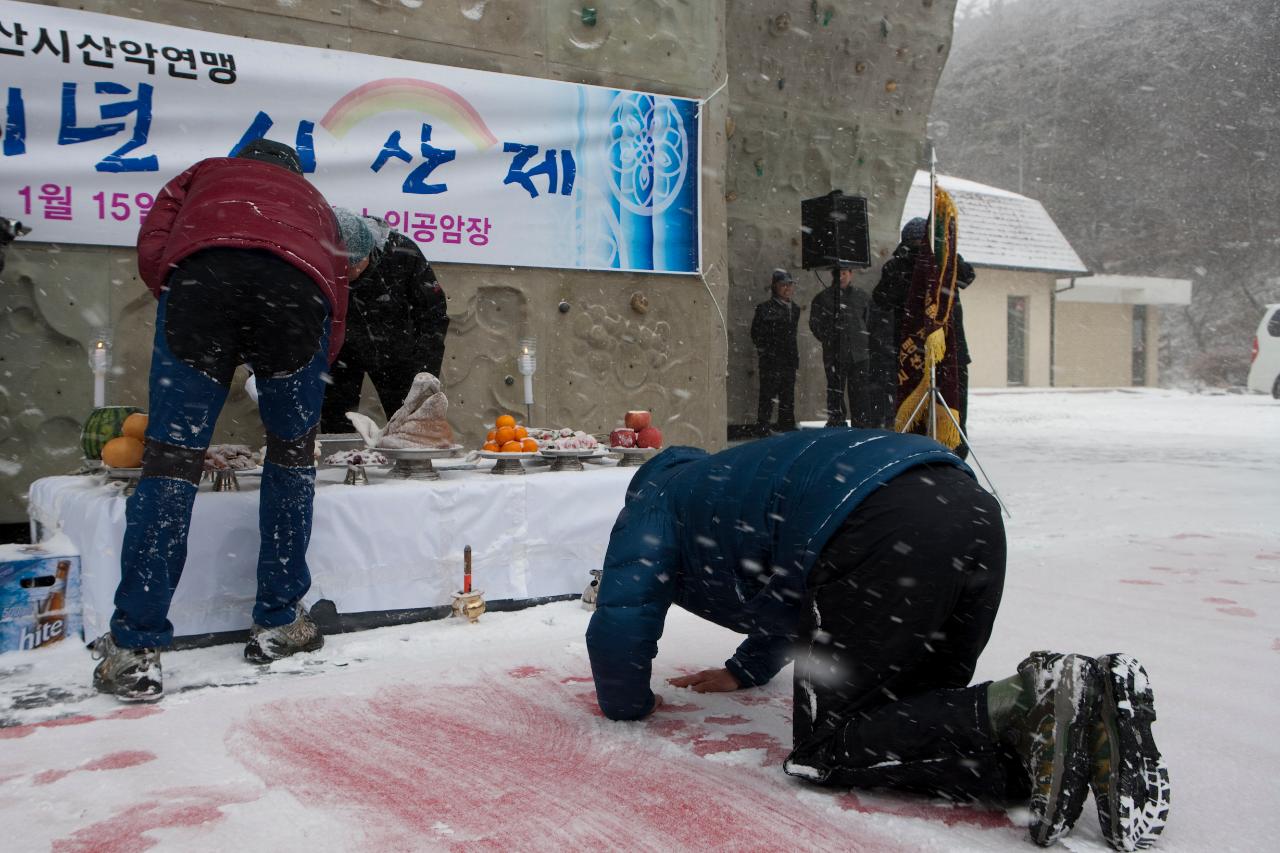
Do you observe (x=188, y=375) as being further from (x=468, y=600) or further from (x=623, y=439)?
(x=623, y=439)

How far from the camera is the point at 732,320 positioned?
8258 mm

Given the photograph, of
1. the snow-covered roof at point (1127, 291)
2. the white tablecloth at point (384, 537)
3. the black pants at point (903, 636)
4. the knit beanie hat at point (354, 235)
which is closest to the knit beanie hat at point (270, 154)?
the knit beanie hat at point (354, 235)

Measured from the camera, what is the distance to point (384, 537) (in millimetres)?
2865

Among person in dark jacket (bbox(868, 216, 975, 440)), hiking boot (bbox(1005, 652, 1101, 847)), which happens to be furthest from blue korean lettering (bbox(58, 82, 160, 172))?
hiking boot (bbox(1005, 652, 1101, 847))

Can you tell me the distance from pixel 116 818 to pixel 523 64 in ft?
14.3

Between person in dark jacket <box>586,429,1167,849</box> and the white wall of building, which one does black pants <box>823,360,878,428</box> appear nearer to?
person in dark jacket <box>586,429,1167,849</box>

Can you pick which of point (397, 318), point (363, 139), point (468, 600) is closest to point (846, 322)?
point (363, 139)

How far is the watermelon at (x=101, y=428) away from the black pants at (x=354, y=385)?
0.85 m

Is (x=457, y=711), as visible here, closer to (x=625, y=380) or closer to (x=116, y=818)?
(x=116, y=818)

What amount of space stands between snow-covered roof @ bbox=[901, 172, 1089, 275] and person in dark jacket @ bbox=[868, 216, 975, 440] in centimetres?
1186

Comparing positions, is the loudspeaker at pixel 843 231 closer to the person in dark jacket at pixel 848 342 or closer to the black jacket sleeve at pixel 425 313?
the person in dark jacket at pixel 848 342

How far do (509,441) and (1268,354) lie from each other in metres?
18.3

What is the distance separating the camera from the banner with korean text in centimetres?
402

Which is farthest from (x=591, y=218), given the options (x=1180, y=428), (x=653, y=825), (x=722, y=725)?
(x=1180, y=428)
